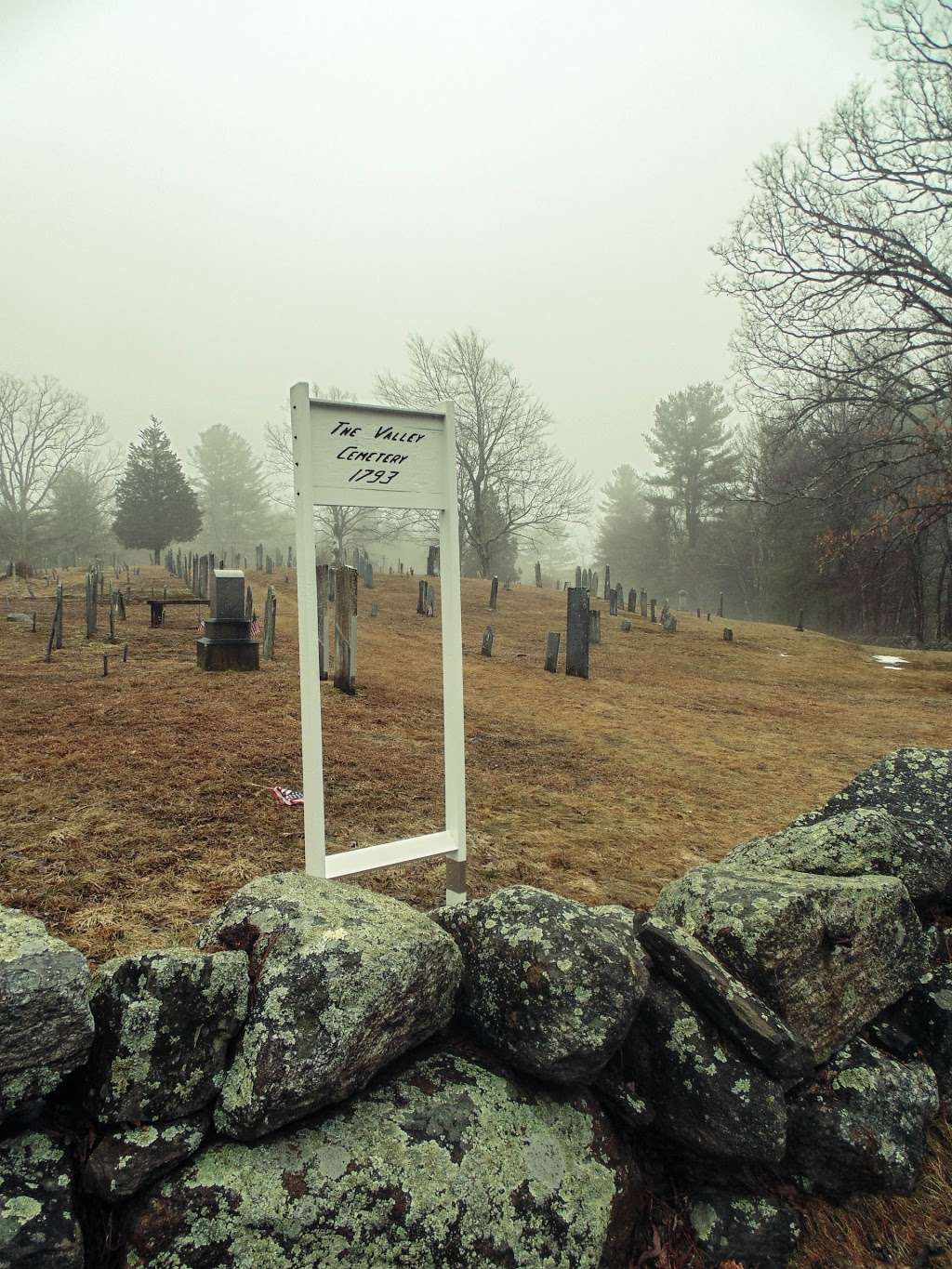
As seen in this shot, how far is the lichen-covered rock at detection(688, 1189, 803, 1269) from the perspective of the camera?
255 centimetres

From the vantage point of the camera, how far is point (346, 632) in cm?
891

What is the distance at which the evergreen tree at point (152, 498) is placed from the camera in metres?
42.2

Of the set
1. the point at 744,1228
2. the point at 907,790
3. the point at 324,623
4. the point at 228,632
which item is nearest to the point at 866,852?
the point at 907,790

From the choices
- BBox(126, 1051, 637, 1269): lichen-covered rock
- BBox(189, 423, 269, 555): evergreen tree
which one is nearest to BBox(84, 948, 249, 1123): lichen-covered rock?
BBox(126, 1051, 637, 1269): lichen-covered rock

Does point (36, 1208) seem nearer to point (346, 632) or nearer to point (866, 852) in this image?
point (866, 852)

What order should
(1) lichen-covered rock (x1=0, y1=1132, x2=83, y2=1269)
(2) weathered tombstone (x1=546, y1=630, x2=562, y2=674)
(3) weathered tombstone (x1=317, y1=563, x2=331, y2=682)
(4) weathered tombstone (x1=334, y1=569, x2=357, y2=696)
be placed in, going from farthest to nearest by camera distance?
(2) weathered tombstone (x1=546, y1=630, x2=562, y2=674), (3) weathered tombstone (x1=317, y1=563, x2=331, y2=682), (4) weathered tombstone (x1=334, y1=569, x2=357, y2=696), (1) lichen-covered rock (x1=0, y1=1132, x2=83, y2=1269)

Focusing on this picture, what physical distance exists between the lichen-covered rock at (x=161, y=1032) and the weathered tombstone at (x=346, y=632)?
673 cm

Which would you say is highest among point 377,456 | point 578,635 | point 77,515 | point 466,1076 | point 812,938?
point 77,515

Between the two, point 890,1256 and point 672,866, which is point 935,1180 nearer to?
point 890,1256

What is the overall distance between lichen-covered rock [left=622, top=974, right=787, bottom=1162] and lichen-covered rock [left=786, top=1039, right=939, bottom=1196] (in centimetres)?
29

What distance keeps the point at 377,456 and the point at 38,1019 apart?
231 centimetres

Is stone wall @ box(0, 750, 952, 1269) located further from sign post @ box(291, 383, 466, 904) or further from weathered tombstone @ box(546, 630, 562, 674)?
Answer: weathered tombstone @ box(546, 630, 562, 674)

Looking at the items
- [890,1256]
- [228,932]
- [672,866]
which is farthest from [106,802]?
[890,1256]

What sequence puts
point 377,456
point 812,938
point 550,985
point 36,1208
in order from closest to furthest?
point 36,1208, point 550,985, point 812,938, point 377,456
